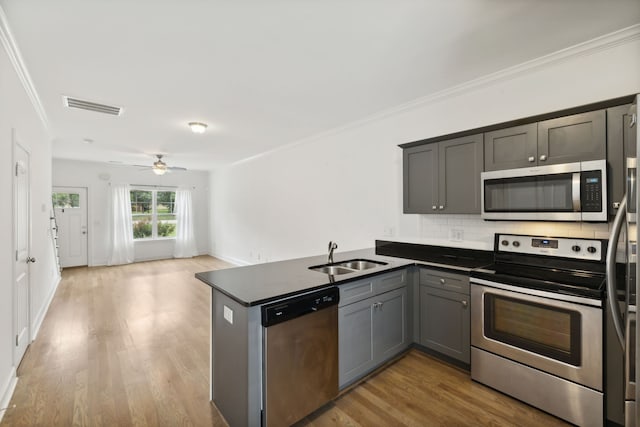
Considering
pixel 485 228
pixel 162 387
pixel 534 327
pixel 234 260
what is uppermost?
pixel 485 228

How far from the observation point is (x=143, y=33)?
2152mm

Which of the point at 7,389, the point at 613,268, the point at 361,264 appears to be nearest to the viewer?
the point at 613,268

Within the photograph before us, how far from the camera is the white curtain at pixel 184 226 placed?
28.7ft

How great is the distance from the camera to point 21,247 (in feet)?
9.66

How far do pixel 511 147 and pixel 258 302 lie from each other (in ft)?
7.97

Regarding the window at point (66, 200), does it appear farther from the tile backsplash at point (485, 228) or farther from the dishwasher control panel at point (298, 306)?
the tile backsplash at point (485, 228)

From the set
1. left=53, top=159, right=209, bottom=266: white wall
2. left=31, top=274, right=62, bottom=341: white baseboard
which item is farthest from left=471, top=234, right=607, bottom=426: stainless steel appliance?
left=53, top=159, right=209, bottom=266: white wall

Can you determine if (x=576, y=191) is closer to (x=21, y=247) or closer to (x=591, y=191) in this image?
(x=591, y=191)

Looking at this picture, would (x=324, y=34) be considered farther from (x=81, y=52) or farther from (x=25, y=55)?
(x=25, y=55)

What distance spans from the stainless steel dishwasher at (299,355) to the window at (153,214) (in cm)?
807

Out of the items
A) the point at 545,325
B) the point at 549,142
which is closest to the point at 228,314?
the point at 545,325

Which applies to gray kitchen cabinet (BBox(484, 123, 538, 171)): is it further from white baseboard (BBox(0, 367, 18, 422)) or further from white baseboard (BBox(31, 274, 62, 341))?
white baseboard (BBox(31, 274, 62, 341))

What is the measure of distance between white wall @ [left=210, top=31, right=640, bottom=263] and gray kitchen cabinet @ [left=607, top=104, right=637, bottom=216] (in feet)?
1.21

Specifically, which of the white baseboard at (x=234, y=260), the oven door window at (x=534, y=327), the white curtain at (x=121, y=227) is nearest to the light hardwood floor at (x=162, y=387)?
the oven door window at (x=534, y=327)
